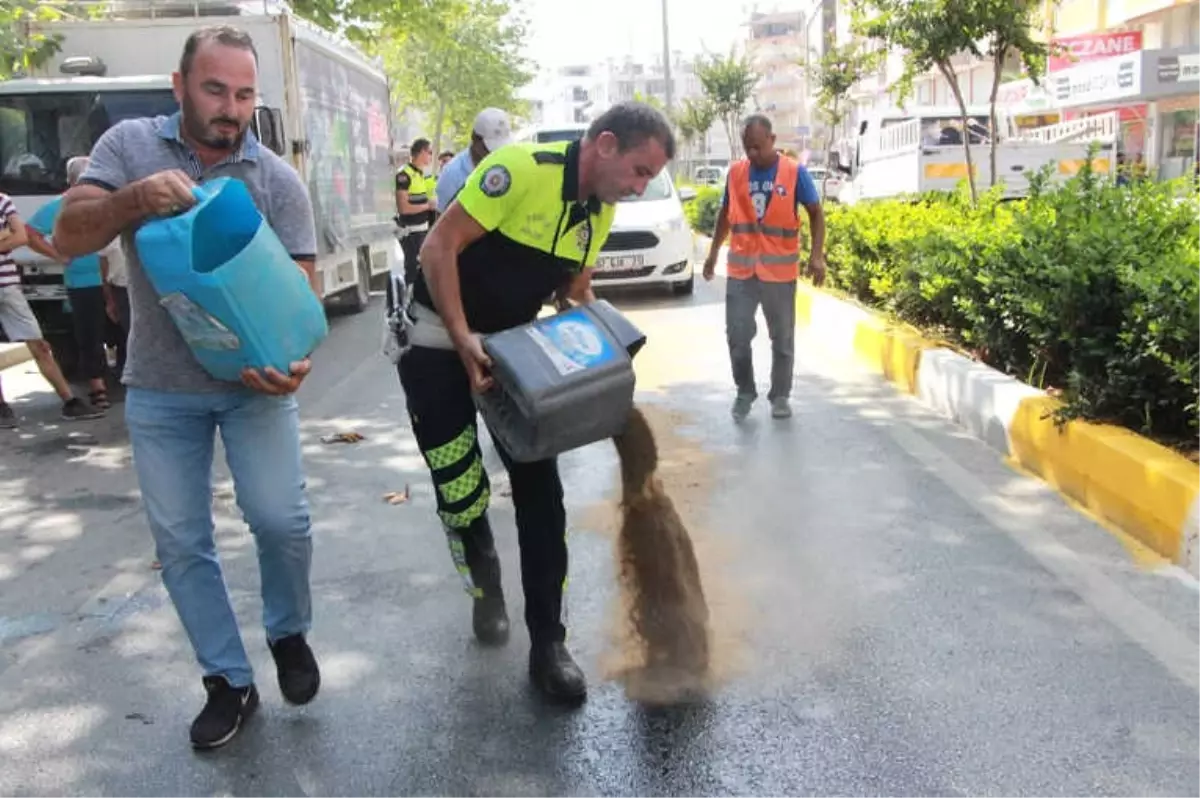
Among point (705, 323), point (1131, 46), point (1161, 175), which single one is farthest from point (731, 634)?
point (1131, 46)

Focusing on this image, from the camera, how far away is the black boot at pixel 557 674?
129 inches

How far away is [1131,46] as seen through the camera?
31.3 meters

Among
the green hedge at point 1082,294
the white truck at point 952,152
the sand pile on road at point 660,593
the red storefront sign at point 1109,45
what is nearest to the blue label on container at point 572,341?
the sand pile on road at point 660,593

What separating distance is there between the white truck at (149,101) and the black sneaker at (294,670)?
6.11m

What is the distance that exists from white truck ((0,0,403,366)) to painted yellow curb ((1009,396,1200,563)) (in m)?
5.87

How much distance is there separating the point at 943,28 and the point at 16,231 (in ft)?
26.6

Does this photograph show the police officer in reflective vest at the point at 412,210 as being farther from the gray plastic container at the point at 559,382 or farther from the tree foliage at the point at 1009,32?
the gray plastic container at the point at 559,382

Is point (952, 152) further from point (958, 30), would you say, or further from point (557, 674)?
point (557, 674)

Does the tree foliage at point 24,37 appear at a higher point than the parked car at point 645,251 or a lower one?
higher

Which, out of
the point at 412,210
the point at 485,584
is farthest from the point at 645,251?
the point at 485,584

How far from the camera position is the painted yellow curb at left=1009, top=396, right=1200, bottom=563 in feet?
13.9

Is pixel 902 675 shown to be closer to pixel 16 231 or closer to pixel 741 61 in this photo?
pixel 16 231

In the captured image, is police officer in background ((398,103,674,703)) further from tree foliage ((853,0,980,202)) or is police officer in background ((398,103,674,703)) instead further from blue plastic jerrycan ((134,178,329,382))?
tree foliage ((853,0,980,202))

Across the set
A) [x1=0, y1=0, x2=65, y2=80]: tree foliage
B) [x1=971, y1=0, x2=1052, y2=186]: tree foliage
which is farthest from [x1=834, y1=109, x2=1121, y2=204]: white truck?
[x1=0, y1=0, x2=65, y2=80]: tree foliage
